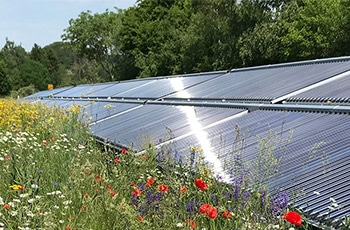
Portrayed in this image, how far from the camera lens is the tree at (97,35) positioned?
2089 inches

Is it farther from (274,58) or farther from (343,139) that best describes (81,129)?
(274,58)

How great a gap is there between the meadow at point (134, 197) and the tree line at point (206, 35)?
64.9 ft

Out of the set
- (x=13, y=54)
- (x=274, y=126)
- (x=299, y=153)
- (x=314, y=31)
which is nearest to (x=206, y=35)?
(x=314, y=31)

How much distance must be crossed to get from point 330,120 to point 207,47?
98.1 ft

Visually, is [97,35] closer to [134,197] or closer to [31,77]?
[31,77]

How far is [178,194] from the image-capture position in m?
2.95

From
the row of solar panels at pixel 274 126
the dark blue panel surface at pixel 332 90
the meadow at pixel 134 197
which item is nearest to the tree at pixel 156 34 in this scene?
the row of solar panels at pixel 274 126

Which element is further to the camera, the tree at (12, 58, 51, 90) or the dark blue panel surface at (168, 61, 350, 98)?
the tree at (12, 58, 51, 90)

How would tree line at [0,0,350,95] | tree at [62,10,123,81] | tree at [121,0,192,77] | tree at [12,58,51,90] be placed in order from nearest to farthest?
tree line at [0,0,350,95]
tree at [121,0,192,77]
tree at [62,10,123,81]
tree at [12,58,51,90]

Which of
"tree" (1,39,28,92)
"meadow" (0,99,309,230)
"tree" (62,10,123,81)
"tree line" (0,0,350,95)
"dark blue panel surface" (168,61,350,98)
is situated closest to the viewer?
"meadow" (0,99,309,230)

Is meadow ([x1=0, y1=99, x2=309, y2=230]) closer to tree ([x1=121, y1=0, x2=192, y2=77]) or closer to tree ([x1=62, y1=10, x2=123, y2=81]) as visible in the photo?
tree ([x1=121, y1=0, x2=192, y2=77])

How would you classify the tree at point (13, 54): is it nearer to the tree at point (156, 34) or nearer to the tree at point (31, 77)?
the tree at point (31, 77)

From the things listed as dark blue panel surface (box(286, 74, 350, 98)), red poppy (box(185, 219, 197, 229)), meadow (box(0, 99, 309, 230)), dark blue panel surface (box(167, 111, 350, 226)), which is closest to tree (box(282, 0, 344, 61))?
dark blue panel surface (box(286, 74, 350, 98))

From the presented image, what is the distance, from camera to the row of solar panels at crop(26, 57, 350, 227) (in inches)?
102
